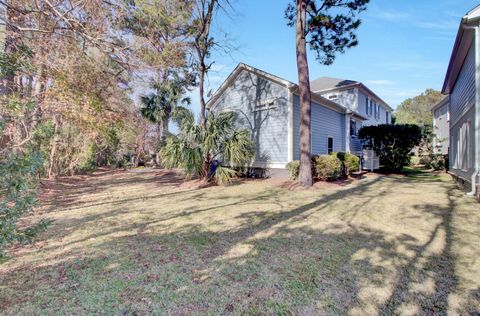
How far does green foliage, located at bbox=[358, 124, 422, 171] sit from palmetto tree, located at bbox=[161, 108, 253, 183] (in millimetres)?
9121

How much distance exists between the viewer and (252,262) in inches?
128

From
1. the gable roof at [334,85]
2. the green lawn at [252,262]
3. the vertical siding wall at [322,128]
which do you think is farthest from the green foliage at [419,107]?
the green lawn at [252,262]

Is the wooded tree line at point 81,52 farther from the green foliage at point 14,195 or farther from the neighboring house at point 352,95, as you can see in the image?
the neighboring house at point 352,95

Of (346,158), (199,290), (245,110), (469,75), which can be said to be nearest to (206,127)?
(245,110)

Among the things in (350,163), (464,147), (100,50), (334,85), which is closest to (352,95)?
(334,85)

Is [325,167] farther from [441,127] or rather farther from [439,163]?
[441,127]

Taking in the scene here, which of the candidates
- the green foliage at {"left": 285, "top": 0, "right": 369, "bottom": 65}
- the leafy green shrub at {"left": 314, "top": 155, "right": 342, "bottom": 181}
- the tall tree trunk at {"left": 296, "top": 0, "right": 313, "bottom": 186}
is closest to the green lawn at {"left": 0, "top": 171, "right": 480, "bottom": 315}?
the tall tree trunk at {"left": 296, "top": 0, "right": 313, "bottom": 186}

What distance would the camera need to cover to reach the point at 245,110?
13.7 meters

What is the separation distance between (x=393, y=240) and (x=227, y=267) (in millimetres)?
2775

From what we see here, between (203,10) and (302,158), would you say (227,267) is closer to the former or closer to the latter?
(302,158)

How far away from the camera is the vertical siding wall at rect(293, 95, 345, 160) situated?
38.9ft

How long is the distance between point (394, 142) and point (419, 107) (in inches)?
1371

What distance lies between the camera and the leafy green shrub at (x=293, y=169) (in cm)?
1054

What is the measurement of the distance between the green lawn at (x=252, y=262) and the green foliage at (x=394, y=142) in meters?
9.23
